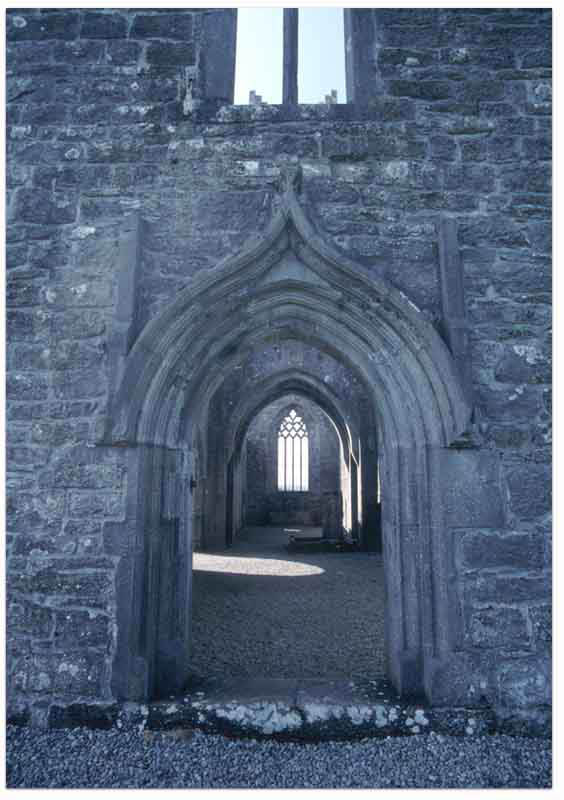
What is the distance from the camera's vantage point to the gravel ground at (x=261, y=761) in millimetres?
2443

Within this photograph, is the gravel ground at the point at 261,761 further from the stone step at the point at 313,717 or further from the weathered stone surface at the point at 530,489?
the weathered stone surface at the point at 530,489

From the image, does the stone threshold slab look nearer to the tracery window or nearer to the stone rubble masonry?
the stone rubble masonry

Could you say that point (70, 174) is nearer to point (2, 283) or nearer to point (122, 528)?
point (2, 283)

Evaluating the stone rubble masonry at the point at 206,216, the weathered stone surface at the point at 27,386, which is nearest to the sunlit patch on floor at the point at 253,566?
the stone rubble masonry at the point at 206,216

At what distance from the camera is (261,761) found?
258 centimetres

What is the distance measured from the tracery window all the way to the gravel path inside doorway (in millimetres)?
9118

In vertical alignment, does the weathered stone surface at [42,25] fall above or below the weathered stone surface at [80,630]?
above

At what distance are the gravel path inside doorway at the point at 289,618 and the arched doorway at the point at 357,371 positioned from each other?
741mm

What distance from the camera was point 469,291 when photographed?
3.24 metres

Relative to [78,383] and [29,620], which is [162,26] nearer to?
[78,383]

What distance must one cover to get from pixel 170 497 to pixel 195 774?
154 centimetres

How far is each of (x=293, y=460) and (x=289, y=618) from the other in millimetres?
13306

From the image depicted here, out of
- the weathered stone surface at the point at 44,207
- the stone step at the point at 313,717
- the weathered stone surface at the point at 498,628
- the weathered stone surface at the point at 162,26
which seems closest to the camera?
the stone step at the point at 313,717

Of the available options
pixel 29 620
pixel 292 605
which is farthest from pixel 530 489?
pixel 292 605
